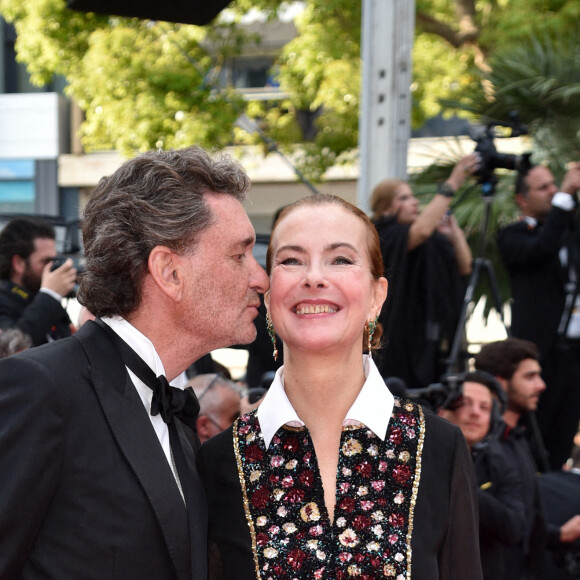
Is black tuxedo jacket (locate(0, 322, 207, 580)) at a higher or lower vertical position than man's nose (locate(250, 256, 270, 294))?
lower

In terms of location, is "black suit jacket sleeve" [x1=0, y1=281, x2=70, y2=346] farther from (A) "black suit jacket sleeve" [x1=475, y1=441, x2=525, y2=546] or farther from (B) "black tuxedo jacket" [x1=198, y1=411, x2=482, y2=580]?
(B) "black tuxedo jacket" [x1=198, y1=411, x2=482, y2=580]

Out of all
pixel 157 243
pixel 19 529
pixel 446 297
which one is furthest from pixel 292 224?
pixel 446 297

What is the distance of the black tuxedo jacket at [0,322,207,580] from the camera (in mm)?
1967

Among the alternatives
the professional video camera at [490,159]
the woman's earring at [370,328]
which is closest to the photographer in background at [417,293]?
the professional video camera at [490,159]

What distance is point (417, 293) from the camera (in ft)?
17.4

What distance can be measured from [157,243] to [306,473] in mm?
661

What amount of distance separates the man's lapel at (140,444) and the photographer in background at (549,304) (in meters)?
3.92

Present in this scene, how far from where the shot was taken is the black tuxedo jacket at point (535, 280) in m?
5.72

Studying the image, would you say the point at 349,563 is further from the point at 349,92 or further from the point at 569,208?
the point at 349,92

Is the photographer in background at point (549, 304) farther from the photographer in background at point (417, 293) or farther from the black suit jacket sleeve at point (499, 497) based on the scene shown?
the black suit jacket sleeve at point (499, 497)

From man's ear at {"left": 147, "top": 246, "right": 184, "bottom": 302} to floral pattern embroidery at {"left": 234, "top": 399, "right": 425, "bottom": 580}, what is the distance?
0.42m

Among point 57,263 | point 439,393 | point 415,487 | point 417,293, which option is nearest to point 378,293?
point 415,487

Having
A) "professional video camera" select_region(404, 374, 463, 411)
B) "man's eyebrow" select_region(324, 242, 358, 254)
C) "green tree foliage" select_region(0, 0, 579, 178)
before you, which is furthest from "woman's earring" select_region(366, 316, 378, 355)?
"green tree foliage" select_region(0, 0, 579, 178)

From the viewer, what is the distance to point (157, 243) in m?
2.32
